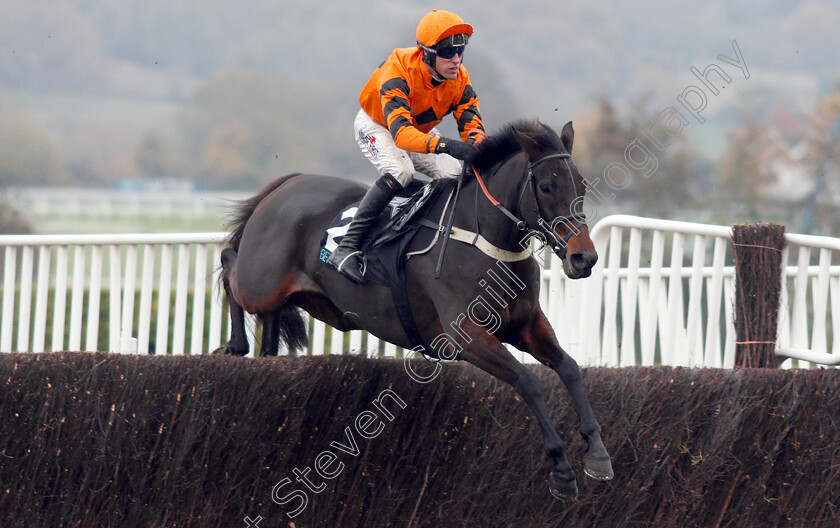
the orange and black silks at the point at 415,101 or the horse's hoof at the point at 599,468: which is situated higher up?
the orange and black silks at the point at 415,101

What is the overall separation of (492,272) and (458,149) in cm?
57

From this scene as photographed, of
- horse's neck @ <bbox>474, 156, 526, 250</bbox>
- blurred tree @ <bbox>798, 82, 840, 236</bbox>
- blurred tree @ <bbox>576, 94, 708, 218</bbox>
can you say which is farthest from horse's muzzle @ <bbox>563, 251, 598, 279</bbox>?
blurred tree @ <bbox>798, 82, 840, 236</bbox>

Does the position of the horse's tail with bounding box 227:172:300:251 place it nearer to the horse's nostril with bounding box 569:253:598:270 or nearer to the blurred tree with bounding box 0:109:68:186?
the horse's nostril with bounding box 569:253:598:270

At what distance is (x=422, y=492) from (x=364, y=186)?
1706 millimetres

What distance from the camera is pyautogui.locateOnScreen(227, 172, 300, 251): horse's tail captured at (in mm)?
5629

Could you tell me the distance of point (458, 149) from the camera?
434cm

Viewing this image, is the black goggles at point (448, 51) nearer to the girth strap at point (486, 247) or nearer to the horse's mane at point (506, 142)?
the horse's mane at point (506, 142)

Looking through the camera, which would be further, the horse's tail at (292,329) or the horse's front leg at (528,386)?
the horse's tail at (292,329)

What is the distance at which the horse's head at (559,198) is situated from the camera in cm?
376

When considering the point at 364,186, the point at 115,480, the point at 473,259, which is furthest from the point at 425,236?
the point at 115,480

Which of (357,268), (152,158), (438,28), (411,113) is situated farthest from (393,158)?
(152,158)

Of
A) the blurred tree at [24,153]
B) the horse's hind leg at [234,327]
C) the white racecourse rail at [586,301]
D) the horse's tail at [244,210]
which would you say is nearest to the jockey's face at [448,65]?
the horse's tail at [244,210]

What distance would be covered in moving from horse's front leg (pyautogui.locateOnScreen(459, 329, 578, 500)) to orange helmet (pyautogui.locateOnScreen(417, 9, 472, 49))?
125 centimetres

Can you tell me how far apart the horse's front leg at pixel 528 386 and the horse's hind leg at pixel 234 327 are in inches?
67.9
